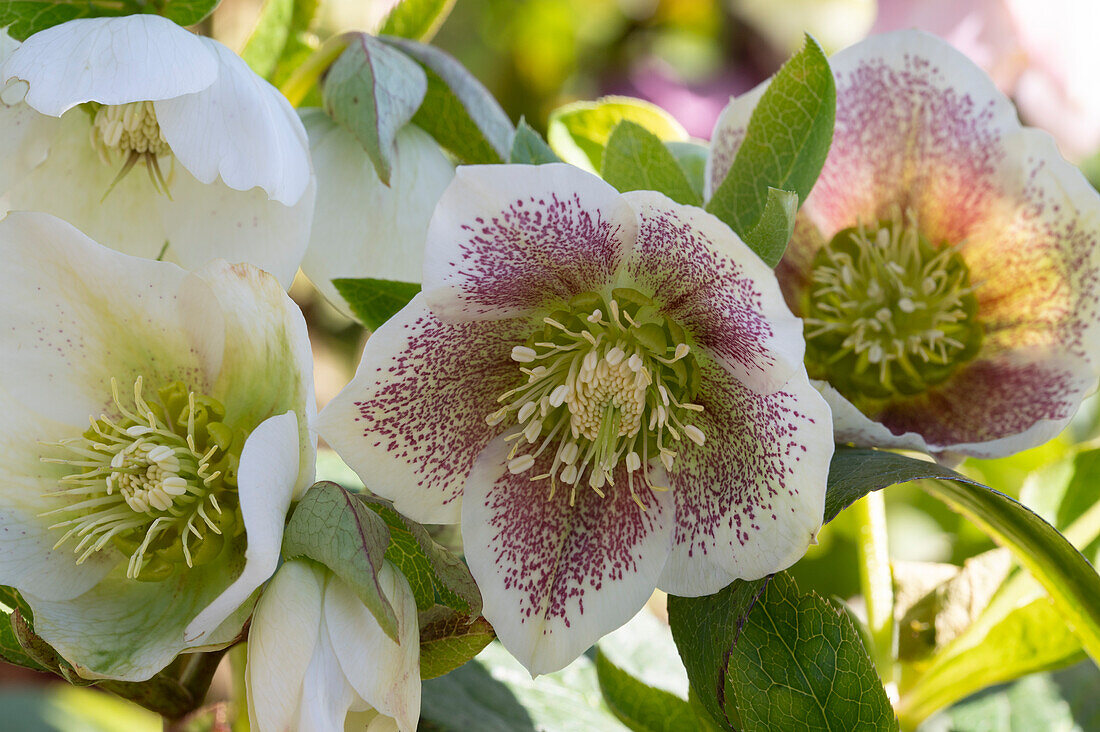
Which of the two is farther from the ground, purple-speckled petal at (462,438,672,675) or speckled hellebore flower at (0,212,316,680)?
purple-speckled petal at (462,438,672,675)

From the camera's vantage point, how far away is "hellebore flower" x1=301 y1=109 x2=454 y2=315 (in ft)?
1.98

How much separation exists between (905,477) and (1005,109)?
27 cm

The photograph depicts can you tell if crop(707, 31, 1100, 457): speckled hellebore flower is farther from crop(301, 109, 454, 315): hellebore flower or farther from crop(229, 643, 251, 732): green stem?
crop(229, 643, 251, 732): green stem

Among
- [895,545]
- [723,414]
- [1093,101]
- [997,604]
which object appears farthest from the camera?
[895,545]

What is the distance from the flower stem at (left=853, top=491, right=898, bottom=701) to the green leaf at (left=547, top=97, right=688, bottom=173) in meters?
0.30

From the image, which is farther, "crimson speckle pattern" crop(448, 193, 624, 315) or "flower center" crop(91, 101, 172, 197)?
"flower center" crop(91, 101, 172, 197)

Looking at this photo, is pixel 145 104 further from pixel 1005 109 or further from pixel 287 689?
pixel 1005 109

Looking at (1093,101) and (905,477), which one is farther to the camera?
(1093,101)

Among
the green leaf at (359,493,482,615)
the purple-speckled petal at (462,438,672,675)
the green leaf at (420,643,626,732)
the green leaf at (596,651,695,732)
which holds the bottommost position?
the green leaf at (420,643,626,732)

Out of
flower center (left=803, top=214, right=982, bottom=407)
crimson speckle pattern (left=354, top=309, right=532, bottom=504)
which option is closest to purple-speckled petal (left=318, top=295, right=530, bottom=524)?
crimson speckle pattern (left=354, top=309, right=532, bottom=504)

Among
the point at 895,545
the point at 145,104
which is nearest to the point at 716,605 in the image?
the point at 145,104

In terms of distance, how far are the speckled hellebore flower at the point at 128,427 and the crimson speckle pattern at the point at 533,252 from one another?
0.09 m

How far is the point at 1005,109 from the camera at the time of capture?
592mm

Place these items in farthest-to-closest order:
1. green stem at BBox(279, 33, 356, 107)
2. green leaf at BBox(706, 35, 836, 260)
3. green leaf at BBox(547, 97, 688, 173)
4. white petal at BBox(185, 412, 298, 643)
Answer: green leaf at BBox(547, 97, 688, 173) → green stem at BBox(279, 33, 356, 107) → green leaf at BBox(706, 35, 836, 260) → white petal at BBox(185, 412, 298, 643)
